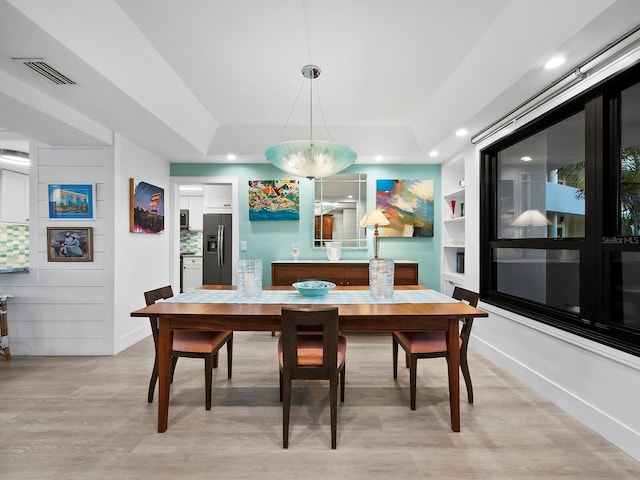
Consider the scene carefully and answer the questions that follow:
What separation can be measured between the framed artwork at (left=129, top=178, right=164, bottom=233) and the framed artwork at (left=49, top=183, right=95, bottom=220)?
1.20ft

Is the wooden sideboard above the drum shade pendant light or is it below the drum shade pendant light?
below

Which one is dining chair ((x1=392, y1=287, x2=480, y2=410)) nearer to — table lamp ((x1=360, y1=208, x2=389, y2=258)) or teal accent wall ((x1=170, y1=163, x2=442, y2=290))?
table lamp ((x1=360, y1=208, x2=389, y2=258))

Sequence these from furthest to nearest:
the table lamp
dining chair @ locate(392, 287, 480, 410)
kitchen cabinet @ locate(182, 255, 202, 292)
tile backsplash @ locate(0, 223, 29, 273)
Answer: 1. kitchen cabinet @ locate(182, 255, 202, 292)
2. tile backsplash @ locate(0, 223, 29, 273)
3. the table lamp
4. dining chair @ locate(392, 287, 480, 410)

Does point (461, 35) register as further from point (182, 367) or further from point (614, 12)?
point (182, 367)

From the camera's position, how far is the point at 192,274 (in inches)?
227

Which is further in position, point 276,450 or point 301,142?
point 301,142

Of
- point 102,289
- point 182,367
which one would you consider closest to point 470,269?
point 182,367

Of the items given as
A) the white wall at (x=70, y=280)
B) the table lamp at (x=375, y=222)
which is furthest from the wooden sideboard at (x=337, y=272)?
the white wall at (x=70, y=280)

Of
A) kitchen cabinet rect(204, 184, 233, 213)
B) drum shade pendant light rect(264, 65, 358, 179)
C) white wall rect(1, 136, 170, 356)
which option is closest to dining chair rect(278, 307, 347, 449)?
drum shade pendant light rect(264, 65, 358, 179)

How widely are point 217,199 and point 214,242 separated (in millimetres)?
813

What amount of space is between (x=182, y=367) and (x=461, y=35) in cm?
347

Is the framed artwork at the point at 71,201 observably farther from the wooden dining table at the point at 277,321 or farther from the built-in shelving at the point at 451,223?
the built-in shelving at the point at 451,223

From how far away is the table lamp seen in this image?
11.6 ft

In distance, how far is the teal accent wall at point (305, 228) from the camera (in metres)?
4.16
